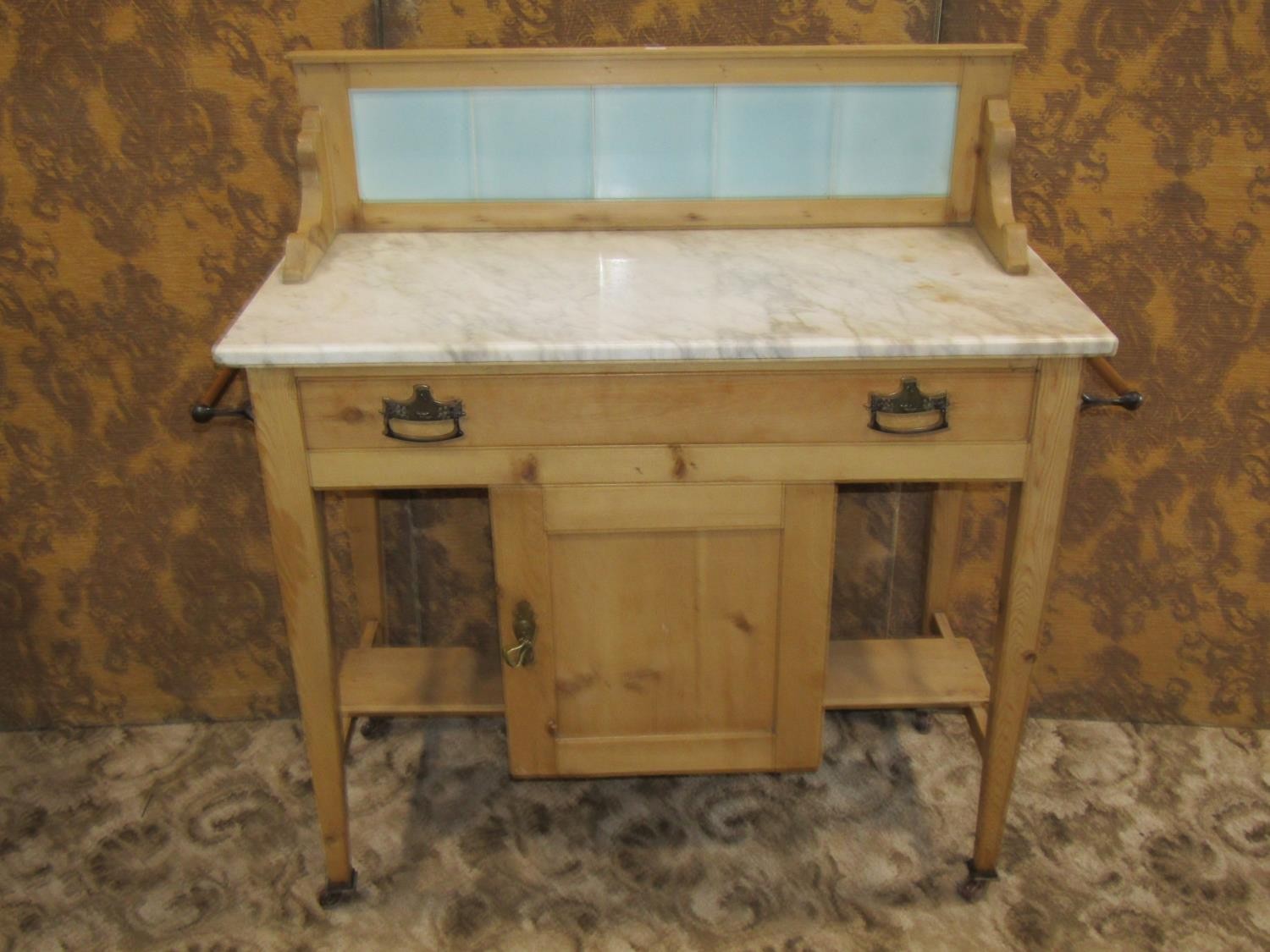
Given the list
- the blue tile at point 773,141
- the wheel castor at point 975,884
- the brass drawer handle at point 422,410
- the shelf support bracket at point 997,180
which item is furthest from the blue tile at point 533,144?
the wheel castor at point 975,884

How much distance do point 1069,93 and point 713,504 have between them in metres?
0.91

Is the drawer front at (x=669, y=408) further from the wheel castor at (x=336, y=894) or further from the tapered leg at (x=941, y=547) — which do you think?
the wheel castor at (x=336, y=894)

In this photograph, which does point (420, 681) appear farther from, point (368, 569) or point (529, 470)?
point (529, 470)

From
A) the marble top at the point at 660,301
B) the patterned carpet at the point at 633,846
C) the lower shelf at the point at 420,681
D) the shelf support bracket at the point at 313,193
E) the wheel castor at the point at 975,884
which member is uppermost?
the shelf support bracket at the point at 313,193

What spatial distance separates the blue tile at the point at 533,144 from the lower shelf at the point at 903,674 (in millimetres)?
883

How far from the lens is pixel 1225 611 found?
7.33ft

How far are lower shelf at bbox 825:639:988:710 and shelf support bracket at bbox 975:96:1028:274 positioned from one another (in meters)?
0.67

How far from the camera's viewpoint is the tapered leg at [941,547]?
2.14 meters

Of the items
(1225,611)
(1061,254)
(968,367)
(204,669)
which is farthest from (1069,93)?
(204,669)

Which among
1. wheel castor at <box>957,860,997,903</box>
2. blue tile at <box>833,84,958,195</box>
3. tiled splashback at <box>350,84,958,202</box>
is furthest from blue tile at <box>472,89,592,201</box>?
wheel castor at <box>957,860,997,903</box>

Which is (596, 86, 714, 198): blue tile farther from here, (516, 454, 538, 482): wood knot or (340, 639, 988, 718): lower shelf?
(340, 639, 988, 718): lower shelf

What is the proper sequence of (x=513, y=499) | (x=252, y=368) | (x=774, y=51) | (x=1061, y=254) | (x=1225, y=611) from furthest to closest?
1. (x=1225, y=611)
2. (x=1061, y=254)
3. (x=774, y=51)
4. (x=513, y=499)
5. (x=252, y=368)

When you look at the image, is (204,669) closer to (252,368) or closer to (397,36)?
(252,368)

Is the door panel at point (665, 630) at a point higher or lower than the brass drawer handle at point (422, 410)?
lower
